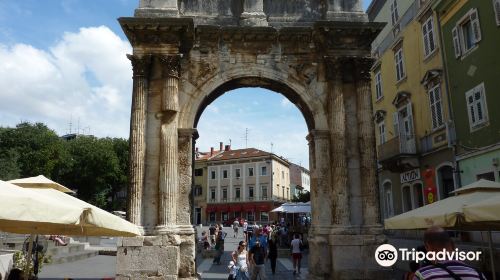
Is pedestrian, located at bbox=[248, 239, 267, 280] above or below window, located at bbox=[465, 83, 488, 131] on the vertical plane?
below

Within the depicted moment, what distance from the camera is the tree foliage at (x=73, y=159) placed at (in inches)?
1580

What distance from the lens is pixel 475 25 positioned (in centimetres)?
1556

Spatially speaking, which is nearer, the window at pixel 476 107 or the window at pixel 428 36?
the window at pixel 476 107

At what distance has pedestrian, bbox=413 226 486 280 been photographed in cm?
326

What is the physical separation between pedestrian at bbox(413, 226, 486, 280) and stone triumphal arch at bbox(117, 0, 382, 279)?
8.13m

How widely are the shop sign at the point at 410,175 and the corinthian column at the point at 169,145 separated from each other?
12706mm

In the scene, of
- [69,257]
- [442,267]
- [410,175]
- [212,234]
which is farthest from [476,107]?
[212,234]

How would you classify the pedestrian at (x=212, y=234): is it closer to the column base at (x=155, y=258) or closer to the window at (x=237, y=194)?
the column base at (x=155, y=258)

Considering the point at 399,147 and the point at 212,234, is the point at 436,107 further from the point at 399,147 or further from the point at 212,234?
the point at 212,234

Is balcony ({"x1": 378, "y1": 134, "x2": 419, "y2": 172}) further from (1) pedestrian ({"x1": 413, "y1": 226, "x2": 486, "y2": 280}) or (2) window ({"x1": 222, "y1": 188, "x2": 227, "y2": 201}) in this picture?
(2) window ({"x1": 222, "y1": 188, "x2": 227, "y2": 201})

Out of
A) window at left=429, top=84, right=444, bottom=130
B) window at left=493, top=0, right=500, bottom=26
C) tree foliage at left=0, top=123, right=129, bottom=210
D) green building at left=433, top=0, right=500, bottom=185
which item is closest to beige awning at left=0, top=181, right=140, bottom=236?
green building at left=433, top=0, right=500, bottom=185

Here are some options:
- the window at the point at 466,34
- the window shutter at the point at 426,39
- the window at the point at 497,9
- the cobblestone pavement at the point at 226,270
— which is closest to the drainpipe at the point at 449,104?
the window at the point at 466,34

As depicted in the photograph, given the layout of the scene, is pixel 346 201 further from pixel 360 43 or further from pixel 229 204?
pixel 229 204

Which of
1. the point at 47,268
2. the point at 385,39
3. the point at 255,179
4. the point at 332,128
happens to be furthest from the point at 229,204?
the point at 332,128
